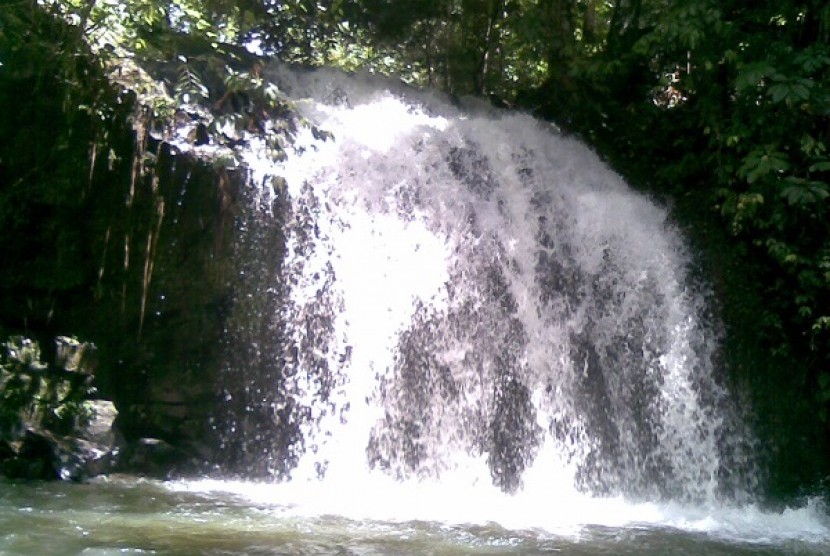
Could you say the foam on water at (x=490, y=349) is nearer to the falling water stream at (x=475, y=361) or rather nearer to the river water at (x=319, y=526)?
the falling water stream at (x=475, y=361)

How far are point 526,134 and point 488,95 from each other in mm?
1932

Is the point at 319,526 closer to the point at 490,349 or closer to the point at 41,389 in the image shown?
the point at 41,389

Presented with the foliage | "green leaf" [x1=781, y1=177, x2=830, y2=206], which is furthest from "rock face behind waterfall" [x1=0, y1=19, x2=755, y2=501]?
"green leaf" [x1=781, y1=177, x2=830, y2=206]

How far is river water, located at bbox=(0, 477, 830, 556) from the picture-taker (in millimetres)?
5824

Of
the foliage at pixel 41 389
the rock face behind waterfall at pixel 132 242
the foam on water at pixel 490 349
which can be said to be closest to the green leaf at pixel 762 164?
the foam on water at pixel 490 349

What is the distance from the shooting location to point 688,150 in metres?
11.2

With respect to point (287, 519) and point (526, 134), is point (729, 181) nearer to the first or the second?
point (526, 134)

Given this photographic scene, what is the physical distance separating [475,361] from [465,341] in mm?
226

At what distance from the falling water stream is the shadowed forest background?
1.63ft

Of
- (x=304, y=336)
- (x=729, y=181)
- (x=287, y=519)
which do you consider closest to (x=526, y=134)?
(x=729, y=181)

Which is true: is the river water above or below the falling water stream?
below

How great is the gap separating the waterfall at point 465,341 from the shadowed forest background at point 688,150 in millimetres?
580

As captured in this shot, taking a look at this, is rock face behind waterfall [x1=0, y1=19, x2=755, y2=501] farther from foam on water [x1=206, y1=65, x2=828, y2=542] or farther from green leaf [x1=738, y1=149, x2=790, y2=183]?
green leaf [x1=738, y1=149, x2=790, y2=183]

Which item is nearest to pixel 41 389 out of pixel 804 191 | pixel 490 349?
pixel 490 349
